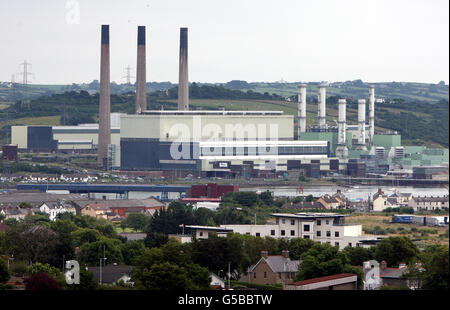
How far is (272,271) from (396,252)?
12.9 ft

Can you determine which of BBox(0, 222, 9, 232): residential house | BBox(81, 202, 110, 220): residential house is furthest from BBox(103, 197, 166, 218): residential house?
BBox(0, 222, 9, 232): residential house

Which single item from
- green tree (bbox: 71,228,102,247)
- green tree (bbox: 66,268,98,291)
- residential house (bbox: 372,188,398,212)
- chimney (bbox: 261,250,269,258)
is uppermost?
green tree (bbox: 66,268,98,291)

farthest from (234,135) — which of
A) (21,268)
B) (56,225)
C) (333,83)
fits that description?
(333,83)

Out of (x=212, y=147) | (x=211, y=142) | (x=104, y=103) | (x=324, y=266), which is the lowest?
(x=212, y=147)

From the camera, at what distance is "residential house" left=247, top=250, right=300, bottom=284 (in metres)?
26.5

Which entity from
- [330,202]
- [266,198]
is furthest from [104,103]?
[330,202]

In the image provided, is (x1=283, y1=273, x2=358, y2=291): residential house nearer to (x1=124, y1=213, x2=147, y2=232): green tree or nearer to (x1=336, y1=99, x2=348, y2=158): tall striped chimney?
(x1=124, y1=213, x2=147, y2=232): green tree

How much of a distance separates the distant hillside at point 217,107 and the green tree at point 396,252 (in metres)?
72.9

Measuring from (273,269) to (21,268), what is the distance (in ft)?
18.4

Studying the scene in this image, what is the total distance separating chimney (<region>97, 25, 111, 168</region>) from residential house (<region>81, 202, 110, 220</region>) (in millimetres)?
31593

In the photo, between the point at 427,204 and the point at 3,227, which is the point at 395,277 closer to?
the point at 3,227

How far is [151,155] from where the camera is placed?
87.5m

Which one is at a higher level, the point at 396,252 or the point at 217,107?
the point at 217,107
